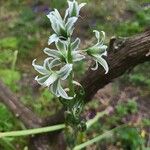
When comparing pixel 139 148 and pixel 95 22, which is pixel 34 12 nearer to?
pixel 95 22

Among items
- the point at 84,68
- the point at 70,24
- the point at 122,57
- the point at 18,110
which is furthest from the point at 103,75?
the point at 84,68

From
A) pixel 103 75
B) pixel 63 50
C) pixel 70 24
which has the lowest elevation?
pixel 103 75

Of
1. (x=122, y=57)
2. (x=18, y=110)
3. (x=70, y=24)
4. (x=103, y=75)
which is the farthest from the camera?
(x=18, y=110)

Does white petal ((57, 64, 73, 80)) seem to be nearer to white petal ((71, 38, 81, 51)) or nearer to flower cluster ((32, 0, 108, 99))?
flower cluster ((32, 0, 108, 99))

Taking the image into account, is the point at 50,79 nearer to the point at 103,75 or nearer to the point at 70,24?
the point at 70,24

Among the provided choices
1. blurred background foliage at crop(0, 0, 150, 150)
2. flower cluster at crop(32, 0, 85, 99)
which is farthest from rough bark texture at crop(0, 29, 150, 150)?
flower cluster at crop(32, 0, 85, 99)

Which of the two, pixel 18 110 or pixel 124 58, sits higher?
pixel 124 58

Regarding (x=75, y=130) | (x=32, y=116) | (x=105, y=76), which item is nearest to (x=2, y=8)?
(x=32, y=116)
